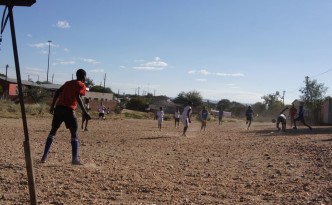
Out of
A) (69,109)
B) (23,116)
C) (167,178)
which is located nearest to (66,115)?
(69,109)

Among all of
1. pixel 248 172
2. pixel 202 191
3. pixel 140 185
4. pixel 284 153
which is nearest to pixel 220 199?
pixel 202 191

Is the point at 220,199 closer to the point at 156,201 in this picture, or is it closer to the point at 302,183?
the point at 156,201

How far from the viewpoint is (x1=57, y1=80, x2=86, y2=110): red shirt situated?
8415 millimetres

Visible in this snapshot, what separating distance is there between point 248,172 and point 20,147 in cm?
583

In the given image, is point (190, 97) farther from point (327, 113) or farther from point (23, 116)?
point (23, 116)

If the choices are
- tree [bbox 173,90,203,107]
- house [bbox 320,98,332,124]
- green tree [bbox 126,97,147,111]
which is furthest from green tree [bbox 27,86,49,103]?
tree [bbox 173,90,203,107]

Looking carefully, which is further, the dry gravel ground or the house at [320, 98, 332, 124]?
the house at [320, 98, 332, 124]

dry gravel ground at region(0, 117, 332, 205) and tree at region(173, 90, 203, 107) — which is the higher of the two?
tree at region(173, 90, 203, 107)

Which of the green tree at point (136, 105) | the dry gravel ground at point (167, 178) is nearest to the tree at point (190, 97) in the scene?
the green tree at point (136, 105)

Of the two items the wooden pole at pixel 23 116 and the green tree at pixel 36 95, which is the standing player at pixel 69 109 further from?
the green tree at pixel 36 95

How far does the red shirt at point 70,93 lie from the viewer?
841cm

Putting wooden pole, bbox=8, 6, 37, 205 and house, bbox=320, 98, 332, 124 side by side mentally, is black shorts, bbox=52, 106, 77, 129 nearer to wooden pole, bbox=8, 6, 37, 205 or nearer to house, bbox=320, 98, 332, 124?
wooden pole, bbox=8, 6, 37, 205

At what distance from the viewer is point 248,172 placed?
845cm

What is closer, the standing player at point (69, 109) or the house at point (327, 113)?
the standing player at point (69, 109)
